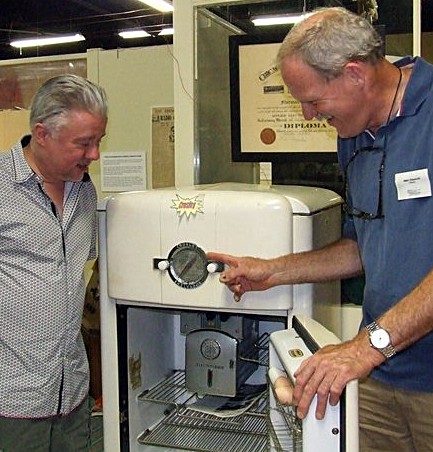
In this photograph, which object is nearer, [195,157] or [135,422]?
[135,422]

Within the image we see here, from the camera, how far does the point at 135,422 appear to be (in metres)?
1.76

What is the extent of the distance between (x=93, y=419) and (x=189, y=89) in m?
1.51

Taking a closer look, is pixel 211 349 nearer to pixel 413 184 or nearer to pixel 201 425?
pixel 201 425

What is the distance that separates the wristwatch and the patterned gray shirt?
759mm

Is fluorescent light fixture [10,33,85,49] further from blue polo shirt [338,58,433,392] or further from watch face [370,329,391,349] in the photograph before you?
watch face [370,329,391,349]

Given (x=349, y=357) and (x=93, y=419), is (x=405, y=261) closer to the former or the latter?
(x=349, y=357)

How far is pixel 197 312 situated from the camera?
1.74 m

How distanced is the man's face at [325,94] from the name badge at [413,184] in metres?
0.16

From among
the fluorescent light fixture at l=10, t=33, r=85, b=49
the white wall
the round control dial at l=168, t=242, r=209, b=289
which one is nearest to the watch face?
the round control dial at l=168, t=242, r=209, b=289

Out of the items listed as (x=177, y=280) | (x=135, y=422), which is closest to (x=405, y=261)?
(x=177, y=280)

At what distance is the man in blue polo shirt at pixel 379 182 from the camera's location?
134cm

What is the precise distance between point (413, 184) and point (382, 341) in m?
0.35

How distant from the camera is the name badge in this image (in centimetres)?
130

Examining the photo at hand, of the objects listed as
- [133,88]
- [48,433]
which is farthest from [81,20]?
[48,433]
